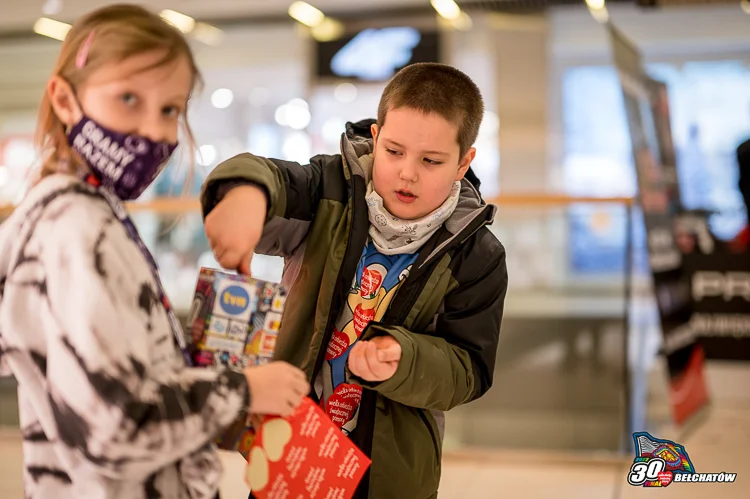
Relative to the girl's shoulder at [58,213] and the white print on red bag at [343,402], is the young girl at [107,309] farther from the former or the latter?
the white print on red bag at [343,402]

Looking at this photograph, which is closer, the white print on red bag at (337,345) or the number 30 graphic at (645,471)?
the white print on red bag at (337,345)

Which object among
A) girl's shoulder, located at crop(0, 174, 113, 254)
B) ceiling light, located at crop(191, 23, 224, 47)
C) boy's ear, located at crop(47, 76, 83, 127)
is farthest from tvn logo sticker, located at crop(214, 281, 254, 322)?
ceiling light, located at crop(191, 23, 224, 47)

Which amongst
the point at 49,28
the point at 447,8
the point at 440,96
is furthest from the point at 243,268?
the point at 49,28

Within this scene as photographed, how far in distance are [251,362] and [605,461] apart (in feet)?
10.5

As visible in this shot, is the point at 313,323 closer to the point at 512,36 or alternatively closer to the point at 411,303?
the point at 411,303

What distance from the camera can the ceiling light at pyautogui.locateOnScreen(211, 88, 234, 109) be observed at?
7.61 m

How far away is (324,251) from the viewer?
1427mm

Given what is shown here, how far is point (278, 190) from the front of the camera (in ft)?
4.28

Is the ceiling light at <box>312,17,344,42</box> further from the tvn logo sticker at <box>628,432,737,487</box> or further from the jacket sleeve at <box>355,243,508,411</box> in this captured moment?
the jacket sleeve at <box>355,243,508,411</box>

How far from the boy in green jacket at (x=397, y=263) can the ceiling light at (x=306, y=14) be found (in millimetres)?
5707

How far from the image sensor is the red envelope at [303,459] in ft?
3.51

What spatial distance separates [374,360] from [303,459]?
19 cm

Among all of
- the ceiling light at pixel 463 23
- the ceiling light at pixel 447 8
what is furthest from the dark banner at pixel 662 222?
the ceiling light at pixel 463 23

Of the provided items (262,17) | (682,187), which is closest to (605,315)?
(682,187)
